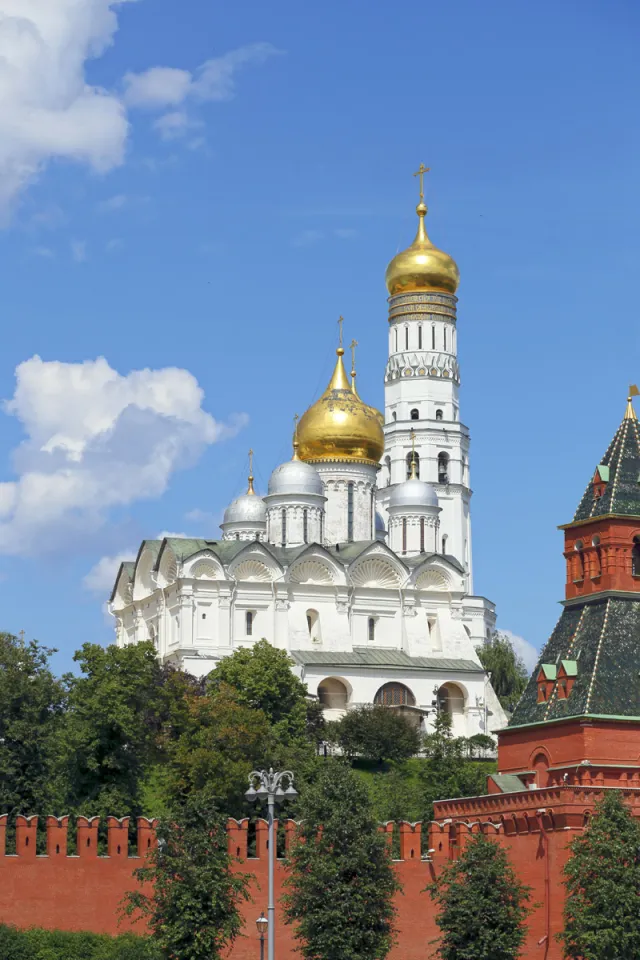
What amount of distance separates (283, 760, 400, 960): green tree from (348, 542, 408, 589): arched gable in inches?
1999

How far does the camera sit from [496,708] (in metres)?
109

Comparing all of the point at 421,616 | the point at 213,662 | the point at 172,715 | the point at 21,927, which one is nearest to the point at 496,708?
the point at 421,616

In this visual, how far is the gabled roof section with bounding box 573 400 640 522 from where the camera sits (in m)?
64.5

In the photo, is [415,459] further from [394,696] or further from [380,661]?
[394,696]

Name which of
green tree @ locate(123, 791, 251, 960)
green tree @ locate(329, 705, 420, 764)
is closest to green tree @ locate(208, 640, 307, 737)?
green tree @ locate(329, 705, 420, 764)

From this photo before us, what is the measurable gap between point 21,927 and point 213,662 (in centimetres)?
4509

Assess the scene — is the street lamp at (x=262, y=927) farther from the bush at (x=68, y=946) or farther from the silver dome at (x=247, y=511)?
the silver dome at (x=247, y=511)

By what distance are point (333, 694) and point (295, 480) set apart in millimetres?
11453

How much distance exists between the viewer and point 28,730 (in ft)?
244

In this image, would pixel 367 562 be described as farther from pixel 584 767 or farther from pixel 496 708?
pixel 584 767

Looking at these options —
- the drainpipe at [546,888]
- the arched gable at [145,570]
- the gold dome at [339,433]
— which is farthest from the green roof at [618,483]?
the gold dome at [339,433]

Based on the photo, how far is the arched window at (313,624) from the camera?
351ft

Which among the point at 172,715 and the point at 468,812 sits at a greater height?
the point at 172,715

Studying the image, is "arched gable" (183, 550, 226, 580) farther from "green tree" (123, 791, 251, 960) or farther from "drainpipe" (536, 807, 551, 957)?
"green tree" (123, 791, 251, 960)
